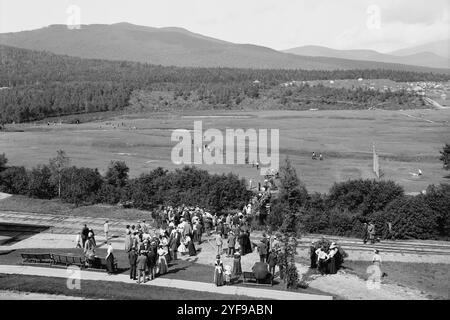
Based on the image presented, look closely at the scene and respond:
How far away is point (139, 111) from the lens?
122 meters

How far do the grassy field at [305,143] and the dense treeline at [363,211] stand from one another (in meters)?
11.0

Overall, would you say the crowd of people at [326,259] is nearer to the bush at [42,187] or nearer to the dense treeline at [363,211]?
the dense treeline at [363,211]

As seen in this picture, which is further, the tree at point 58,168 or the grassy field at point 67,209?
the tree at point 58,168

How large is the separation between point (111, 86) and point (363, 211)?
406 ft

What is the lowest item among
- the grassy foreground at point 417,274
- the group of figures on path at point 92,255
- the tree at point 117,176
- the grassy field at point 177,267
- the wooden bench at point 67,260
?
the grassy foreground at point 417,274

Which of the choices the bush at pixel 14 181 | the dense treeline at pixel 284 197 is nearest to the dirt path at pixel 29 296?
the dense treeline at pixel 284 197

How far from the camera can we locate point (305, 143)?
6325 centimetres

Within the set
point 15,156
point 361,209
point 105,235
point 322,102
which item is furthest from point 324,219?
point 322,102

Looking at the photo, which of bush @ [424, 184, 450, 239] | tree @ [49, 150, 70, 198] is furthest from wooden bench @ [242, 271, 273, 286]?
tree @ [49, 150, 70, 198]

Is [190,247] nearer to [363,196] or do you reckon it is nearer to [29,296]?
[29,296]

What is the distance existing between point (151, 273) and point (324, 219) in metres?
10.5

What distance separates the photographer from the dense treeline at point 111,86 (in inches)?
4783

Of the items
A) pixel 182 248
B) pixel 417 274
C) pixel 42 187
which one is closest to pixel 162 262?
pixel 182 248
